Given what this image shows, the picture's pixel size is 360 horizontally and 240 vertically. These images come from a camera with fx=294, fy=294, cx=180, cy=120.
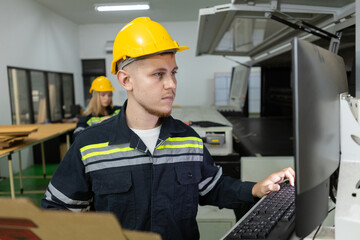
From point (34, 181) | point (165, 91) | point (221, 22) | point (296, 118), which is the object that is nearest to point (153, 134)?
point (165, 91)

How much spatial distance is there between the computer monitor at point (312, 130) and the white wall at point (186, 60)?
7.73 m

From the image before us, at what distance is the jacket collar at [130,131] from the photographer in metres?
1.10

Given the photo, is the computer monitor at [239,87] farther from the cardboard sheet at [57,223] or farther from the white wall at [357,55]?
the cardboard sheet at [57,223]

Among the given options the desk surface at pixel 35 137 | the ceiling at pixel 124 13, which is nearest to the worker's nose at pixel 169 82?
the desk surface at pixel 35 137

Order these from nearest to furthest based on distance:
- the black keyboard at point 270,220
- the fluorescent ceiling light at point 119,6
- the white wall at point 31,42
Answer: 1. the black keyboard at point 270,220
2. the white wall at point 31,42
3. the fluorescent ceiling light at point 119,6

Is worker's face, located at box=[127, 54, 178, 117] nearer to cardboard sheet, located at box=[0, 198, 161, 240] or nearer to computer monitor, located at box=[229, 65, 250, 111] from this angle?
cardboard sheet, located at box=[0, 198, 161, 240]

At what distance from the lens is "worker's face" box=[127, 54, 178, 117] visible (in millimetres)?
1040

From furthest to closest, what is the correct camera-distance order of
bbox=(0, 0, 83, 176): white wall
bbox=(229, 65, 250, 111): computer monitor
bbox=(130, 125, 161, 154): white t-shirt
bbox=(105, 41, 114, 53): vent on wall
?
1. bbox=(105, 41, 114, 53): vent on wall
2. bbox=(229, 65, 250, 111): computer monitor
3. bbox=(0, 0, 83, 176): white wall
4. bbox=(130, 125, 161, 154): white t-shirt

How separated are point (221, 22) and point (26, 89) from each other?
4.59 meters

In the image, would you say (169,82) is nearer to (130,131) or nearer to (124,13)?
(130,131)

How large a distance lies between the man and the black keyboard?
67 mm

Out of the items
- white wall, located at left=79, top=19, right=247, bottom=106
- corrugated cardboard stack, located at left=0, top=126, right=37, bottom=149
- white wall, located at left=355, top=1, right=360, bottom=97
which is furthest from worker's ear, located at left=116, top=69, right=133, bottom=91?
white wall, located at left=79, top=19, right=247, bottom=106

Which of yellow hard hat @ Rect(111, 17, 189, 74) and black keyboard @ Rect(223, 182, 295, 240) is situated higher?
yellow hard hat @ Rect(111, 17, 189, 74)

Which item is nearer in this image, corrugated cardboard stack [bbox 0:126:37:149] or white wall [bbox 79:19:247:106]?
corrugated cardboard stack [bbox 0:126:37:149]
